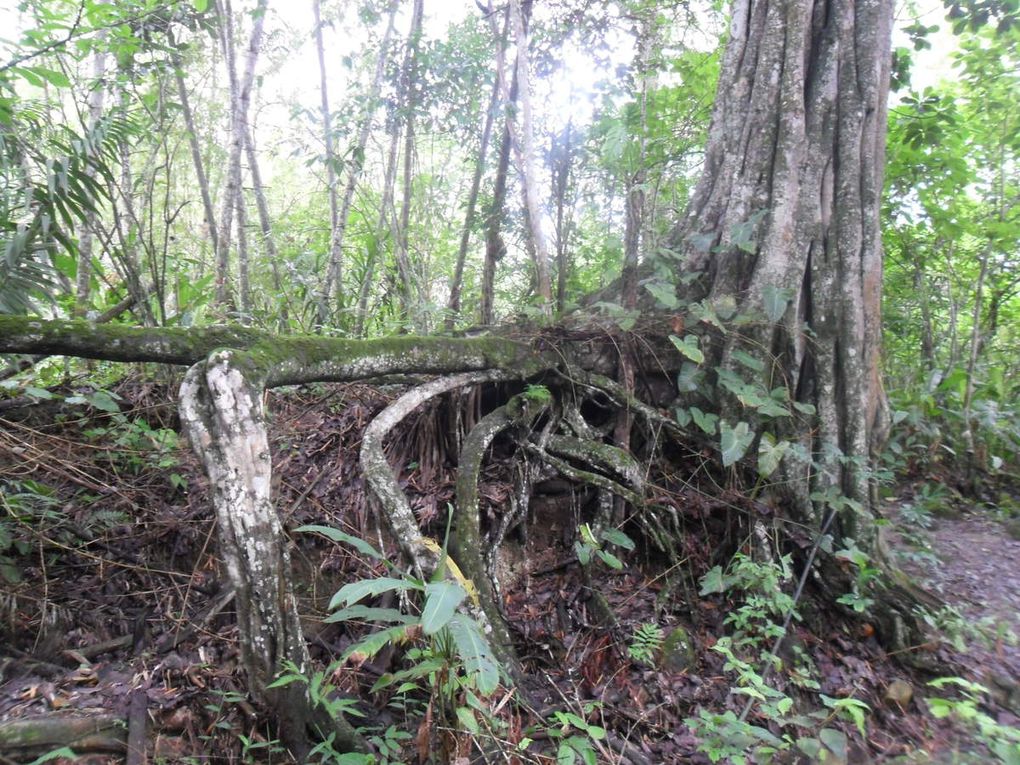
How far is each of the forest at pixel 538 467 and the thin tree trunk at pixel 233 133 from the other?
5cm

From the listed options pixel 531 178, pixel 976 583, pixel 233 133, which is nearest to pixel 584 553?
pixel 976 583

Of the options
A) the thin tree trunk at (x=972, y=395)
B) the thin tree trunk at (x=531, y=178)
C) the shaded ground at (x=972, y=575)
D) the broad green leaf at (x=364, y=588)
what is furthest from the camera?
the thin tree trunk at (x=972, y=395)

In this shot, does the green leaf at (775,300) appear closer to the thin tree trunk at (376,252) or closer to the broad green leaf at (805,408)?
the broad green leaf at (805,408)

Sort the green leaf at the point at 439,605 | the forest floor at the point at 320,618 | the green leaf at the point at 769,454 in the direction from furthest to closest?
the green leaf at the point at 769,454
the forest floor at the point at 320,618
the green leaf at the point at 439,605

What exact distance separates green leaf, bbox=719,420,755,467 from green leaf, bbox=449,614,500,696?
2.28 m

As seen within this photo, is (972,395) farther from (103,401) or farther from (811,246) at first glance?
(103,401)

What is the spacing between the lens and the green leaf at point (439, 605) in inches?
66.9

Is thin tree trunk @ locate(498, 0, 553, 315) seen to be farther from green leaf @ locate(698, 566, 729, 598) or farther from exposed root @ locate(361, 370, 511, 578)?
green leaf @ locate(698, 566, 729, 598)

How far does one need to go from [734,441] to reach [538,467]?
4.12 ft

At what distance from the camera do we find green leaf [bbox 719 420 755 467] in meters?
3.72

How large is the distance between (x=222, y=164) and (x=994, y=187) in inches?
432

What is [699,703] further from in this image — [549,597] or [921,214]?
[921,214]

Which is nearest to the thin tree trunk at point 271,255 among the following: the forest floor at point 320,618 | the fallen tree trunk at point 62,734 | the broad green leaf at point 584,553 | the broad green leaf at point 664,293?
the forest floor at point 320,618

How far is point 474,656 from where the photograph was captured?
1.88 metres
